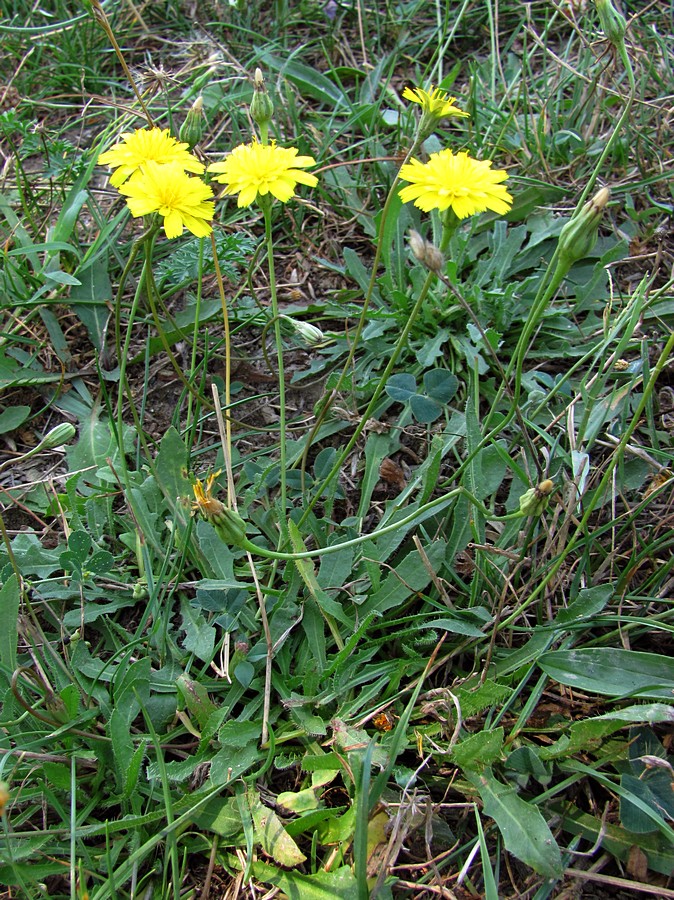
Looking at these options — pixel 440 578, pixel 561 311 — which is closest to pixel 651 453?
pixel 561 311

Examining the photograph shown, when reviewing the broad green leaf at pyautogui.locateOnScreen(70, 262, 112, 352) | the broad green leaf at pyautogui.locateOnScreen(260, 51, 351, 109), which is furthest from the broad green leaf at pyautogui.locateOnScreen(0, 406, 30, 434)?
the broad green leaf at pyautogui.locateOnScreen(260, 51, 351, 109)

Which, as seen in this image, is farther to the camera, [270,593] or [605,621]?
[270,593]

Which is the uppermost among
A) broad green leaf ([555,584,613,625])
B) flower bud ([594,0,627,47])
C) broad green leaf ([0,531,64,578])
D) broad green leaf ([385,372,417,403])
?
flower bud ([594,0,627,47])

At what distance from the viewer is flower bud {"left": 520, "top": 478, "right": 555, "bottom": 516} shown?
1.34 meters

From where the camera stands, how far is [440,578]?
167cm

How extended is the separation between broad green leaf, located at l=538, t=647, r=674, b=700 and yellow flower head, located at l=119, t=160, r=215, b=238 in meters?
1.21

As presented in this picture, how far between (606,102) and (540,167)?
420 mm

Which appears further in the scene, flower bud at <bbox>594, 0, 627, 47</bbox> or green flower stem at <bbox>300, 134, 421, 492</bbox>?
flower bud at <bbox>594, 0, 627, 47</bbox>

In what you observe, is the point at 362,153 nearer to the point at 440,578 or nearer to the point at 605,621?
the point at 440,578

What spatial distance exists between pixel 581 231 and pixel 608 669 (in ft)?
3.02

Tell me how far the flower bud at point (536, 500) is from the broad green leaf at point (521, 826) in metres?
0.55

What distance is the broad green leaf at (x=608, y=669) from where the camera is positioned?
1.48 m

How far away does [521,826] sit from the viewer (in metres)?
1.35

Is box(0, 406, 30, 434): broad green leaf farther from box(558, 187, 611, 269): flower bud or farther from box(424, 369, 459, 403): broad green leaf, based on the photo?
box(558, 187, 611, 269): flower bud
